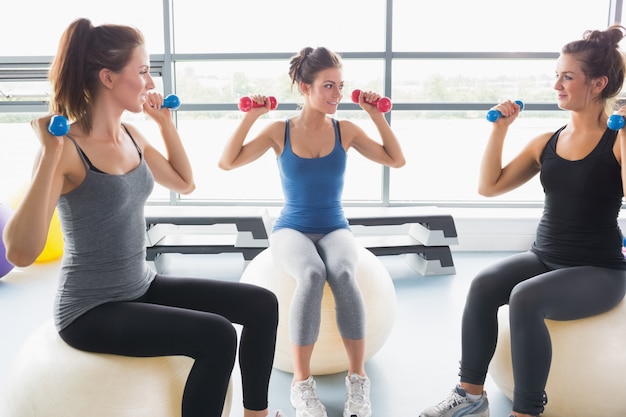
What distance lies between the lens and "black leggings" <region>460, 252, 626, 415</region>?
166 centimetres

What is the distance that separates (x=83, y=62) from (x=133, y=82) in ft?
0.45

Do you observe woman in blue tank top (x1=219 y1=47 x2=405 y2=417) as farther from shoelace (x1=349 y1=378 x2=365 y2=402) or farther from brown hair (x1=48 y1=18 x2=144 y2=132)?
brown hair (x1=48 y1=18 x2=144 y2=132)

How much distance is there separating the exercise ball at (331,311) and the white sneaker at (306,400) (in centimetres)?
22

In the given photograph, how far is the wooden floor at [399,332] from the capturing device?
207 cm

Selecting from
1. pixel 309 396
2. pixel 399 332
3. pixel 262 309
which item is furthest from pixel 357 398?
pixel 399 332

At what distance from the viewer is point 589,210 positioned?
6.04 ft

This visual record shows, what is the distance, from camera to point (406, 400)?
2.06 meters

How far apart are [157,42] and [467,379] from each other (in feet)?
11.1

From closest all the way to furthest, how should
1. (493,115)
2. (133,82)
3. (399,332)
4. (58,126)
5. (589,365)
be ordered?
(58,126), (133,82), (589,365), (493,115), (399,332)

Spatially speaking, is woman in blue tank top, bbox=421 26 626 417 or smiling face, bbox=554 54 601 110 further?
smiling face, bbox=554 54 601 110

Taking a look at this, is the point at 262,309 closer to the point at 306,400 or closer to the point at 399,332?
the point at 306,400

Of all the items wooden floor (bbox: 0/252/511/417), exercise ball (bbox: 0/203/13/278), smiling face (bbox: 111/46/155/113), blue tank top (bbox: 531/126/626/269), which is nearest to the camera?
smiling face (bbox: 111/46/155/113)

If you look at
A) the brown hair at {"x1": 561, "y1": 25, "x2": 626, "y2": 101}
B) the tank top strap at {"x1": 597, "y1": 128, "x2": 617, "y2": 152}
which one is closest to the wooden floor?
the tank top strap at {"x1": 597, "y1": 128, "x2": 617, "y2": 152}

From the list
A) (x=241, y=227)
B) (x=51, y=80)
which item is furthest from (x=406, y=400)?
(x=241, y=227)
